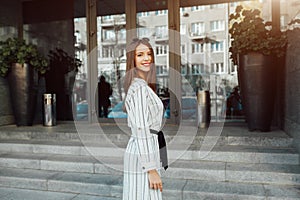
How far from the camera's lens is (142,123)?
1.43 metres

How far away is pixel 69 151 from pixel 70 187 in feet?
2.38

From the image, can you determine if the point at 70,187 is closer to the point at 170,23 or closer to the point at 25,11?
the point at 170,23

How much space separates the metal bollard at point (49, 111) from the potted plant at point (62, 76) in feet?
2.54

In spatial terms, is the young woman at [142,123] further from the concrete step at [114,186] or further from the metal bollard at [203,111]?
the metal bollard at [203,111]

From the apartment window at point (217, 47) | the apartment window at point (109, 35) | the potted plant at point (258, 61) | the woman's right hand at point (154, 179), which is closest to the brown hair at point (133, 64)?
the woman's right hand at point (154, 179)

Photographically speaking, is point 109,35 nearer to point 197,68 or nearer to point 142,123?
point 197,68

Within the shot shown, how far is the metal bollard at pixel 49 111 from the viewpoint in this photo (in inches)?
188

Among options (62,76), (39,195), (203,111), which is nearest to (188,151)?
(203,111)

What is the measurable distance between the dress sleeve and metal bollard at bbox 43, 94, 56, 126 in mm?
3727

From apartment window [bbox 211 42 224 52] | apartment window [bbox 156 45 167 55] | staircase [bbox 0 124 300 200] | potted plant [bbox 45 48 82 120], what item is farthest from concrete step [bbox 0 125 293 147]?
apartment window [bbox 211 42 224 52]

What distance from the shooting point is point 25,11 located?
5727mm

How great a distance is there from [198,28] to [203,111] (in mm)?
2282

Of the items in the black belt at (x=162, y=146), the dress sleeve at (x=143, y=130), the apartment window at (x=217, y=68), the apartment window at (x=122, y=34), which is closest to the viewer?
the dress sleeve at (x=143, y=130)

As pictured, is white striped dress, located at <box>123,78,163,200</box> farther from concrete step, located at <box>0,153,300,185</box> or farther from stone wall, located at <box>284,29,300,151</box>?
stone wall, located at <box>284,29,300,151</box>
